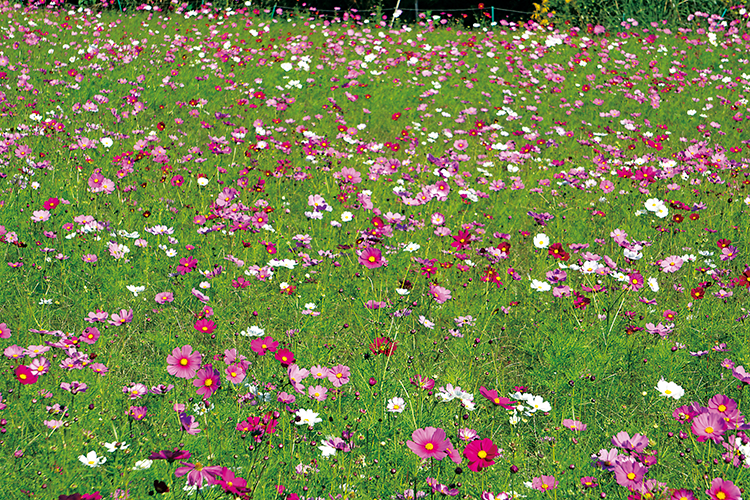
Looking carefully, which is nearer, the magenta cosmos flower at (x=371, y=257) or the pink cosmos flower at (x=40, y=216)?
the magenta cosmos flower at (x=371, y=257)

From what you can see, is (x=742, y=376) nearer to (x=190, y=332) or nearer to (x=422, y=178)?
(x=190, y=332)

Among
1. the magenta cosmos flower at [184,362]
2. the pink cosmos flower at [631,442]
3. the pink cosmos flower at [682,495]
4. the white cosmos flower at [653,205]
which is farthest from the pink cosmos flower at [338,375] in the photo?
the white cosmos flower at [653,205]

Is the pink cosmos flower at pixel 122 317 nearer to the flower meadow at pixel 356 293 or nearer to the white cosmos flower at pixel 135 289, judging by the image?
the flower meadow at pixel 356 293

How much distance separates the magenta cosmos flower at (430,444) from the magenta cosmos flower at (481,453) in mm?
70

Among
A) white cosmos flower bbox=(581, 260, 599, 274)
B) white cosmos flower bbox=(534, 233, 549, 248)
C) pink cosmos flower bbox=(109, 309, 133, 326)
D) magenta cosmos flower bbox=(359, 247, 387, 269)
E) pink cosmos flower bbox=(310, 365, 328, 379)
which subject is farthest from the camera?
white cosmos flower bbox=(534, 233, 549, 248)

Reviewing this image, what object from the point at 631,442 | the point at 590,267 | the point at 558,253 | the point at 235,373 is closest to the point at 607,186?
the point at 590,267

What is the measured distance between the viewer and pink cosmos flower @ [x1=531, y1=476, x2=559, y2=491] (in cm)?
172

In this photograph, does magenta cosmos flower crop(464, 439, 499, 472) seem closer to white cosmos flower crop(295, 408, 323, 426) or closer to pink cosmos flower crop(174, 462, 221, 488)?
white cosmos flower crop(295, 408, 323, 426)

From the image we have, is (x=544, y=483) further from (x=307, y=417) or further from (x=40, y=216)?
(x=40, y=216)

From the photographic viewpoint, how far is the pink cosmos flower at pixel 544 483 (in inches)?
67.9

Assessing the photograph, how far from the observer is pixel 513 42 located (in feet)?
28.9

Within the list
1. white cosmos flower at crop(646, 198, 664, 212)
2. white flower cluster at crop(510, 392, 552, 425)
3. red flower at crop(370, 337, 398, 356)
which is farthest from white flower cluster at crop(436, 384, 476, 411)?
white cosmos flower at crop(646, 198, 664, 212)

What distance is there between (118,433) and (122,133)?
3.24 metres

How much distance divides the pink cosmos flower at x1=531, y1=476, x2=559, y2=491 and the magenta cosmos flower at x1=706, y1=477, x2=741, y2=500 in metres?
0.41
